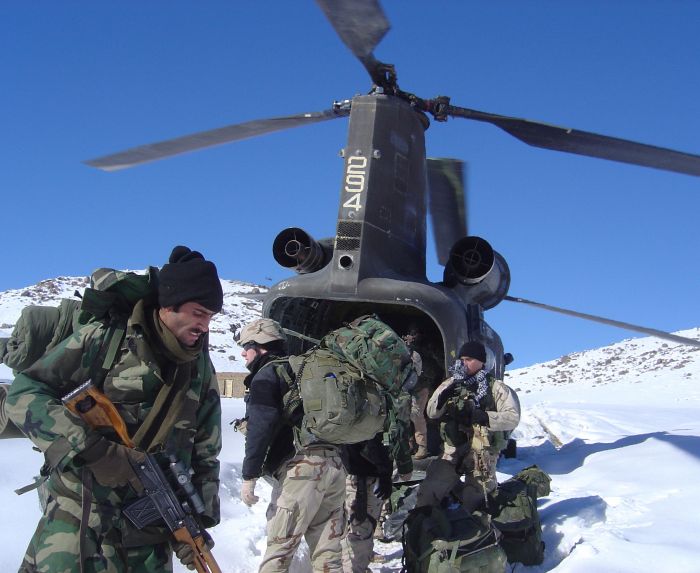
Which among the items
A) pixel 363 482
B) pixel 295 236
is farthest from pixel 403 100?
pixel 363 482

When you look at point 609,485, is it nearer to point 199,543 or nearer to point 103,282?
point 199,543

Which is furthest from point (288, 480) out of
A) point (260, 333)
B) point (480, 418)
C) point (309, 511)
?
point (480, 418)

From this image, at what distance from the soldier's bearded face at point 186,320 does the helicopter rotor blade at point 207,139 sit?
520 cm

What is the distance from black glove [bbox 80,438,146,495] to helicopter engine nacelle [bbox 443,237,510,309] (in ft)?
18.2

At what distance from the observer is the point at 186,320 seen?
8.13 ft

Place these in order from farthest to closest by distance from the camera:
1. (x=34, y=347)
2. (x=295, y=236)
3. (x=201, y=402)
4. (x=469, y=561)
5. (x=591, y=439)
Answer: (x=591, y=439) → (x=295, y=236) → (x=469, y=561) → (x=201, y=402) → (x=34, y=347)

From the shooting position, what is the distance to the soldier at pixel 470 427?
5.11 meters

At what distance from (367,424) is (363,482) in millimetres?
1115

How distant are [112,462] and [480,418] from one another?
347cm

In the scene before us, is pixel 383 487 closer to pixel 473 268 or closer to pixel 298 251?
pixel 298 251

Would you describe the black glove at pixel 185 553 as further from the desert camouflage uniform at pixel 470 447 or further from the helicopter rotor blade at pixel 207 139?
the helicopter rotor blade at pixel 207 139

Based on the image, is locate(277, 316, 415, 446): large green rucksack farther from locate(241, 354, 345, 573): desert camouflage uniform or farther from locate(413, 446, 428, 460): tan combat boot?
locate(413, 446, 428, 460): tan combat boot

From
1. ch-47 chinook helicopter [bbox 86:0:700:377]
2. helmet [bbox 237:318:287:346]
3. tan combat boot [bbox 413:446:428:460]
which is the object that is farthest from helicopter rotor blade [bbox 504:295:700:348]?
helmet [bbox 237:318:287:346]

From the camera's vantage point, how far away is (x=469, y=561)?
4.09 m
